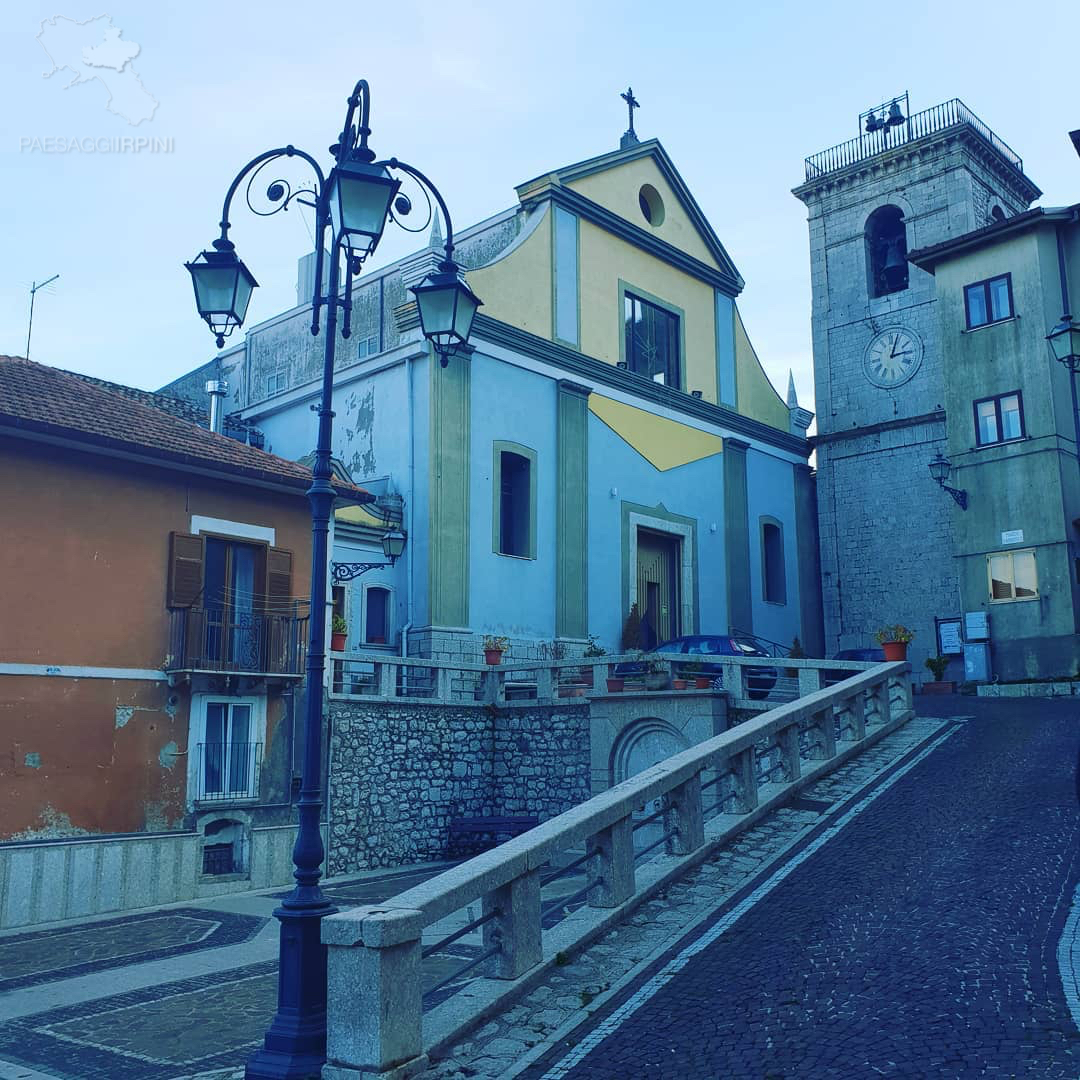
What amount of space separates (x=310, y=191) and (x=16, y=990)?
24.6ft

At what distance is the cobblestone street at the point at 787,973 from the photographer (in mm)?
5914

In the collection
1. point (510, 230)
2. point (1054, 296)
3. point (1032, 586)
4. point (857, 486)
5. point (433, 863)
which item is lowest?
point (433, 863)

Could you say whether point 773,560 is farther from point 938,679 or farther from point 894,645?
point 894,645

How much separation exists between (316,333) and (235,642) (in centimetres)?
1169

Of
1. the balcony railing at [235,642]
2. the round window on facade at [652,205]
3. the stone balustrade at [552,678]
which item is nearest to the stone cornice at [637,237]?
the round window on facade at [652,205]

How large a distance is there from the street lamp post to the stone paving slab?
498 centimetres

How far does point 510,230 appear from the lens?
27094 mm

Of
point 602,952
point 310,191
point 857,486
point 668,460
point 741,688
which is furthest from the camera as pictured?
point 857,486

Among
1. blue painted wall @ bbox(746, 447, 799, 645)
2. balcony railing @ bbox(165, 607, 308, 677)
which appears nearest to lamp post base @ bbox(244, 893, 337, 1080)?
balcony railing @ bbox(165, 607, 308, 677)

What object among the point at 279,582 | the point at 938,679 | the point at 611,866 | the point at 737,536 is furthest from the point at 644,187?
the point at 611,866

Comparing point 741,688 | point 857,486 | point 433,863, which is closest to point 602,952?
point 741,688

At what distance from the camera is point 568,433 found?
2639cm

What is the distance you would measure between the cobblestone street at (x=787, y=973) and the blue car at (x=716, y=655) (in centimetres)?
600

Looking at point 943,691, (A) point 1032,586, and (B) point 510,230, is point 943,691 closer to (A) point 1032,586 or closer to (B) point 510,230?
(A) point 1032,586
